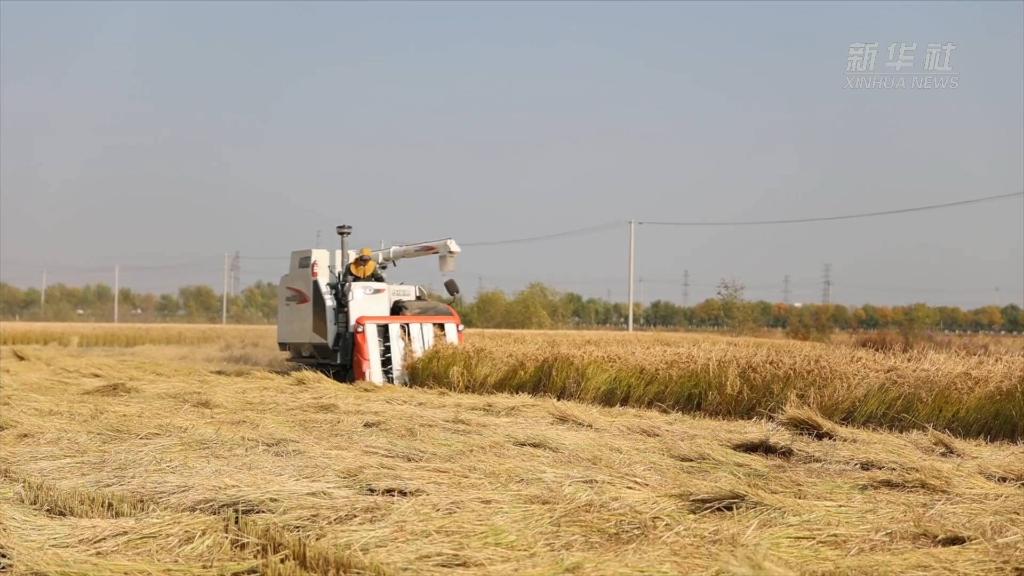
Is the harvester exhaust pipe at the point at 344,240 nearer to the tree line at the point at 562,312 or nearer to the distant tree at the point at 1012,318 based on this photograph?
the tree line at the point at 562,312

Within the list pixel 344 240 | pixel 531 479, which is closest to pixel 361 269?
pixel 344 240

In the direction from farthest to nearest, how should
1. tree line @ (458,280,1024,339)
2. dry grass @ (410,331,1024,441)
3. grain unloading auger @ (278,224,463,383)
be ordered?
tree line @ (458,280,1024,339) → grain unloading auger @ (278,224,463,383) → dry grass @ (410,331,1024,441)

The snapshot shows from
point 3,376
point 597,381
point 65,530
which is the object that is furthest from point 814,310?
point 65,530

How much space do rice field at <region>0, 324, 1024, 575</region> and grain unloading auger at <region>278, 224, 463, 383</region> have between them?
259 centimetres

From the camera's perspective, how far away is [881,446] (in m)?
6.92

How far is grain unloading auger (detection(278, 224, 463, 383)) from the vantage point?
1331cm

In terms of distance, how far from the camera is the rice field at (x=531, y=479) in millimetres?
3969

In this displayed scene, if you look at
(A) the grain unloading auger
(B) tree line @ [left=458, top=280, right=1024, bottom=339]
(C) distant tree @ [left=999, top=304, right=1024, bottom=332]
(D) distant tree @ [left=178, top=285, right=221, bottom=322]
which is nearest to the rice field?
(A) the grain unloading auger

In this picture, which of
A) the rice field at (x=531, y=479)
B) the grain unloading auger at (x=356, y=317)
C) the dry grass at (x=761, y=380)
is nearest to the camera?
the rice field at (x=531, y=479)

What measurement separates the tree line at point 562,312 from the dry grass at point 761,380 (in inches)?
590

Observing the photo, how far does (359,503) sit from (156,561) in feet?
3.57

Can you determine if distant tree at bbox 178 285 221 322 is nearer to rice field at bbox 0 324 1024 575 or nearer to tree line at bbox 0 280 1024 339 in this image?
tree line at bbox 0 280 1024 339

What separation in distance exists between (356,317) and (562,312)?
2418 centimetres

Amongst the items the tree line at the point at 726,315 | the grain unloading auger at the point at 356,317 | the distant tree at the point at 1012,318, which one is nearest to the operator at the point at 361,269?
the grain unloading auger at the point at 356,317
